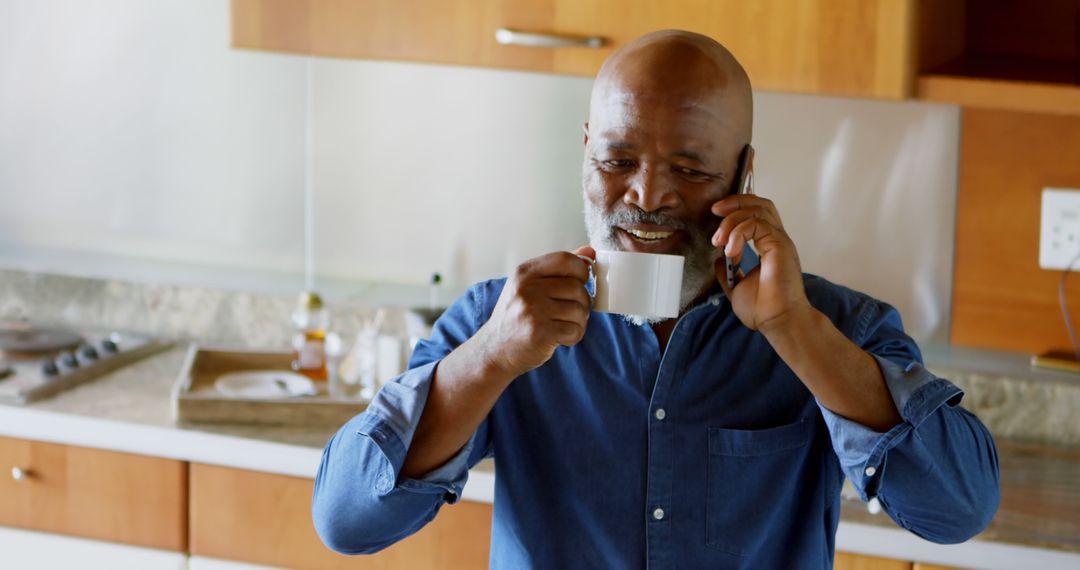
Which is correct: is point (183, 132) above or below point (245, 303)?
above

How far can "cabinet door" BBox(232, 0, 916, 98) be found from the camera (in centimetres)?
212

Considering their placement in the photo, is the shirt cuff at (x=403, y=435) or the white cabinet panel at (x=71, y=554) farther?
the white cabinet panel at (x=71, y=554)

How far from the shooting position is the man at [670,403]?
1369 millimetres

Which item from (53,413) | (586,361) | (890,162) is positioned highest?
(890,162)

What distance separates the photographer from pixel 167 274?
292 cm

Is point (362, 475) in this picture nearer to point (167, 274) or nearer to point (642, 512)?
point (642, 512)

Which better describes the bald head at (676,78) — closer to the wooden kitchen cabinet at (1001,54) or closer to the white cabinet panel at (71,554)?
the wooden kitchen cabinet at (1001,54)

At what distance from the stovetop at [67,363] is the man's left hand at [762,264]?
1.54 meters

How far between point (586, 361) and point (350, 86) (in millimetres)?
1378

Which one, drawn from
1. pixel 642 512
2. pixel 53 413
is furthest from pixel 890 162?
pixel 53 413

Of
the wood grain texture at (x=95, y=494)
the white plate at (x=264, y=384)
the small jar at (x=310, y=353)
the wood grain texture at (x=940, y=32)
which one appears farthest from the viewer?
the small jar at (x=310, y=353)

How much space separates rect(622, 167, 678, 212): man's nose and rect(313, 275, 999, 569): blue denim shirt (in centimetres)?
17

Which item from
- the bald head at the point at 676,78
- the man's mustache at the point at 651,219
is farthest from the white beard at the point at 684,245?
the bald head at the point at 676,78

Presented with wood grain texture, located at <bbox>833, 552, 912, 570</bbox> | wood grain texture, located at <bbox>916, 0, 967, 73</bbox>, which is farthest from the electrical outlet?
wood grain texture, located at <bbox>833, 552, 912, 570</bbox>
